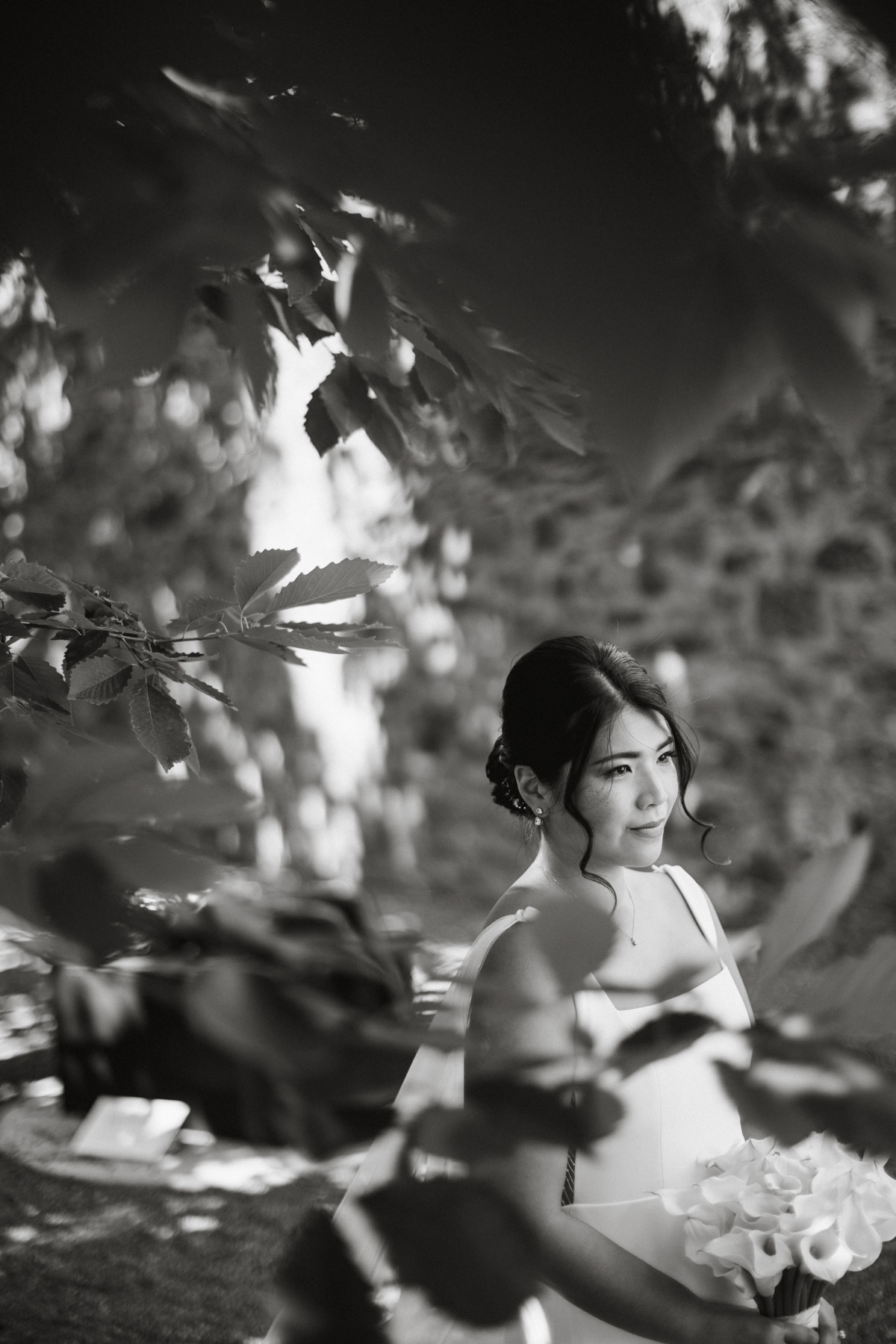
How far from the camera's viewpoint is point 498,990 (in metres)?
0.25

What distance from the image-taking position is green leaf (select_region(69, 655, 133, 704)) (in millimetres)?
405

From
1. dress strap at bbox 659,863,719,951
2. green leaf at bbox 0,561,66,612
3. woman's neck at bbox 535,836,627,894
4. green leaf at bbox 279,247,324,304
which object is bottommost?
dress strap at bbox 659,863,719,951

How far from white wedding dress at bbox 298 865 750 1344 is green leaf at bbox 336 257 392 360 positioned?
169 mm

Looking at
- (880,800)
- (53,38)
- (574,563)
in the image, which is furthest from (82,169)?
(574,563)

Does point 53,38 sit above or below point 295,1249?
above

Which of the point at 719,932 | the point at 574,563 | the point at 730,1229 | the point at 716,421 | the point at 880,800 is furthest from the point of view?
the point at 574,563

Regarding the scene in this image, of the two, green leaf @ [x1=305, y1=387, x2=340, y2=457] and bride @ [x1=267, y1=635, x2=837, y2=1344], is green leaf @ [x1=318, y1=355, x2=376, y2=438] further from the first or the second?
bride @ [x1=267, y1=635, x2=837, y2=1344]

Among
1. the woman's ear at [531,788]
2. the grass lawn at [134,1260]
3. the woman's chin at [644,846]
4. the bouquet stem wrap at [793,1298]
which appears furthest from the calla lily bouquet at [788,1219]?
the grass lawn at [134,1260]

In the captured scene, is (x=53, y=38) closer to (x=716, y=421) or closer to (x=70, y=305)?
(x=70, y=305)

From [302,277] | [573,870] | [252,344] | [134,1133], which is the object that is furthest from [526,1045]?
[134,1133]

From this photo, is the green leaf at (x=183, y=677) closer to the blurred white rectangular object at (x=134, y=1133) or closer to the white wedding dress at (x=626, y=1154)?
the white wedding dress at (x=626, y=1154)

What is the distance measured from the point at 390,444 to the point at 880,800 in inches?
91.8

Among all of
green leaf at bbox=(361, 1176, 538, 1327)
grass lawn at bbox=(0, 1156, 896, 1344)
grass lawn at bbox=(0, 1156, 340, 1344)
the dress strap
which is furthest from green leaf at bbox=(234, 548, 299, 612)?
grass lawn at bbox=(0, 1156, 896, 1344)

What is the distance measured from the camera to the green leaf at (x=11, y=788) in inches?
11.4
